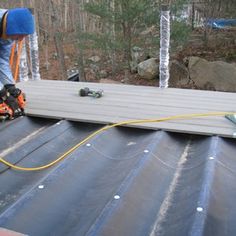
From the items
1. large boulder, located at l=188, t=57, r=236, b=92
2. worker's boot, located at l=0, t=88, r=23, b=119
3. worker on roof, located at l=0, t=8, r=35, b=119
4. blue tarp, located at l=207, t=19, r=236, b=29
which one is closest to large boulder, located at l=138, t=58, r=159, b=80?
large boulder, located at l=188, t=57, r=236, b=92

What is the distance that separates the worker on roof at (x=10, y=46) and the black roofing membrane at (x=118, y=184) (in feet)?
0.77

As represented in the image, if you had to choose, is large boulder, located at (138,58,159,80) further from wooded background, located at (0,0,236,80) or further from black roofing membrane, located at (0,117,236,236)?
black roofing membrane, located at (0,117,236,236)

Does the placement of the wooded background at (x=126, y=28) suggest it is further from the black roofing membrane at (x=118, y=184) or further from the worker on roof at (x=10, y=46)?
the black roofing membrane at (x=118, y=184)

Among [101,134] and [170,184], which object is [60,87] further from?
[170,184]

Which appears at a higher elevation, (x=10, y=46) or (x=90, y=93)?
(x=10, y=46)

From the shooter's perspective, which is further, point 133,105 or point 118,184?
point 133,105

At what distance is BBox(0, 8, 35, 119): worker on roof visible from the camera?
3086 mm

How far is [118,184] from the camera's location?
7.20 feet

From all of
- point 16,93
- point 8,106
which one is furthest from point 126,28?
point 8,106

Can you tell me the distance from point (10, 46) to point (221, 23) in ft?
27.8

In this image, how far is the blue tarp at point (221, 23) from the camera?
10613 mm

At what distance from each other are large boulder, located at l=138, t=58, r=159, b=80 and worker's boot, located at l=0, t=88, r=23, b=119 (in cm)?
592

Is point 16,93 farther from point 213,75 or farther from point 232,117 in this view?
point 213,75

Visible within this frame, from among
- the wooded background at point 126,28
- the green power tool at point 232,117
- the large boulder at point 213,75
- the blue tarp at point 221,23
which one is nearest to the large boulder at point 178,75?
the large boulder at point 213,75
